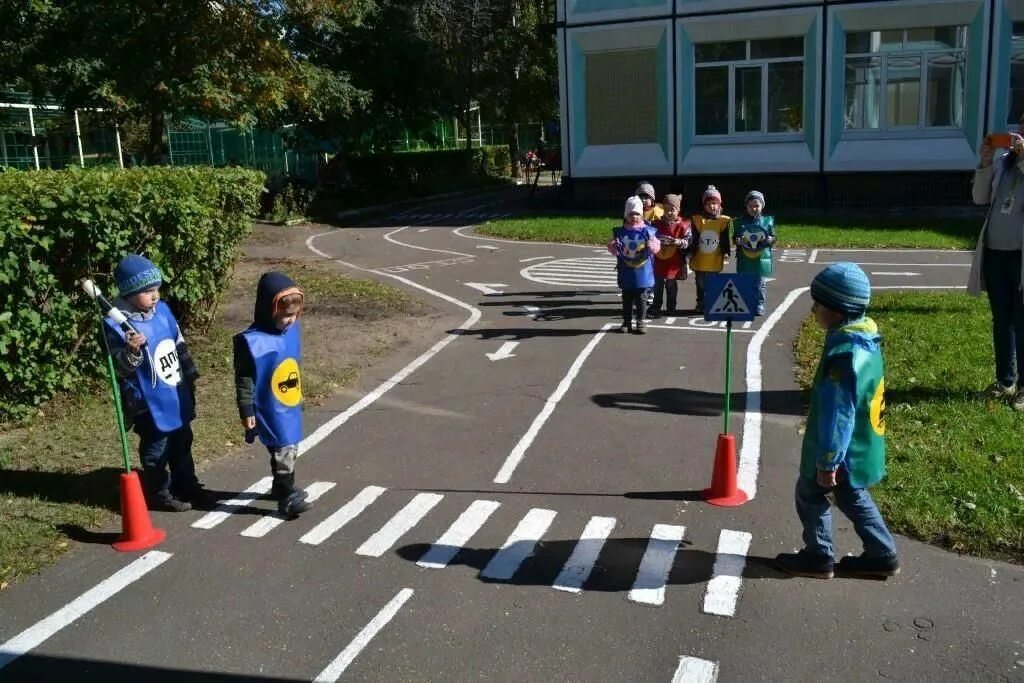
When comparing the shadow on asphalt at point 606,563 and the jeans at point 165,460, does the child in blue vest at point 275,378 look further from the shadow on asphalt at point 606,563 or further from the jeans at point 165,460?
the shadow on asphalt at point 606,563

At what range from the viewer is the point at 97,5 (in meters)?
19.6

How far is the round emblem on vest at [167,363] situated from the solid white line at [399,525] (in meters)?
1.72

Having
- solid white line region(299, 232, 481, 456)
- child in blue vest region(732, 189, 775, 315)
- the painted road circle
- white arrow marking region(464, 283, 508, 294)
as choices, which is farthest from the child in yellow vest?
white arrow marking region(464, 283, 508, 294)

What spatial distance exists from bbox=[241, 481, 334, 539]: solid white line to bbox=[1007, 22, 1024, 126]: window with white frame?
2286 centimetres

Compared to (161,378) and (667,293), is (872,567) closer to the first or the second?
(161,378)

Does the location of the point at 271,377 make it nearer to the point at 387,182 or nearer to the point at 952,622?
the point at 952,622

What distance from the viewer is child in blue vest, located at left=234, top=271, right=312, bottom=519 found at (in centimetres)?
570

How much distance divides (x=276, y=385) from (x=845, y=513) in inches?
137

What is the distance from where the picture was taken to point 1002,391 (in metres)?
7.72

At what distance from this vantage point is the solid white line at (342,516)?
18.6 ft

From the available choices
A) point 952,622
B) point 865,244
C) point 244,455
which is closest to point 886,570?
point 952,622

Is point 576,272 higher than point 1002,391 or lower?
higher

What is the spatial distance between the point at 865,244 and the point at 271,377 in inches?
624

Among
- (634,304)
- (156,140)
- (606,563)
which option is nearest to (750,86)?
(156,140)
